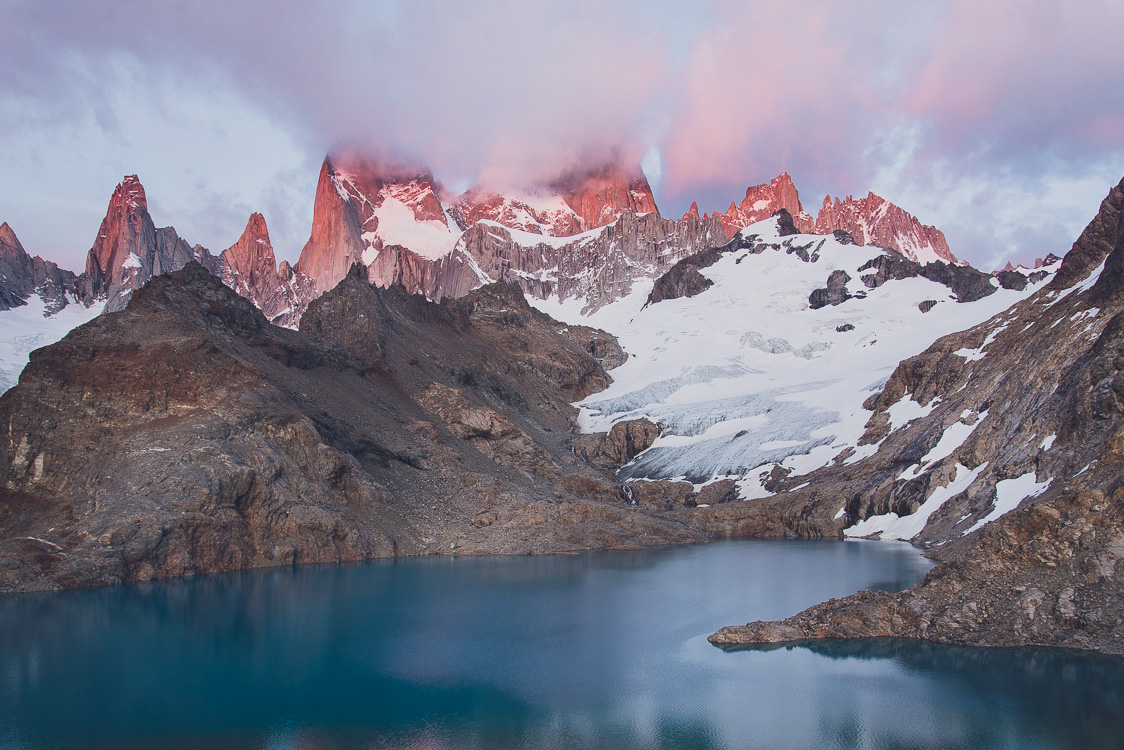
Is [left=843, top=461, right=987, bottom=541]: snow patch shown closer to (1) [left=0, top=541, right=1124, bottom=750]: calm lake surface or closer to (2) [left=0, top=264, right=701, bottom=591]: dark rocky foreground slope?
(2) [left=0, top=264, right=701, bottom=591]: dark rocky foreground slope

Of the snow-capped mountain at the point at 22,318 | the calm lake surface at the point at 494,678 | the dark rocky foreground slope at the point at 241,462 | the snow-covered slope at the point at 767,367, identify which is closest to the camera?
the calm lake surface at the point at 494,678

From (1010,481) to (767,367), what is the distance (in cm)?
10345

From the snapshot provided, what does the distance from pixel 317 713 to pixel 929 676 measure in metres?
18.1

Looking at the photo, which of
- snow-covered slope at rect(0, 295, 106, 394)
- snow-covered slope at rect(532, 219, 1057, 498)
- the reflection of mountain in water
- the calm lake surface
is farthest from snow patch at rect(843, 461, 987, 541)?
snow-covered slope at rect(0, 295, 106, 394)

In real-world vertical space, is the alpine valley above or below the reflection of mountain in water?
above

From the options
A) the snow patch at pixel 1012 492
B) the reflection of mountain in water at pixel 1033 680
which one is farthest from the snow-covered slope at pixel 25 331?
the reflection of mountain in water at pixel 1033 680

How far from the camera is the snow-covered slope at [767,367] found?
92000 millimetres

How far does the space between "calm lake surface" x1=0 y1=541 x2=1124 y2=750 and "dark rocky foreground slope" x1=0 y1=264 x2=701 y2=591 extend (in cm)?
602

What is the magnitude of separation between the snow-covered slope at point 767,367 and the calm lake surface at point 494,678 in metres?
51.5

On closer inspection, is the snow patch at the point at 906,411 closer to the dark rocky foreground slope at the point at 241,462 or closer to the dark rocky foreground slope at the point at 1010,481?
the dark rocky foreground slope at the point at 1010,481

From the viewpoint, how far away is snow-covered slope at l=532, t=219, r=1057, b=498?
9200 cm

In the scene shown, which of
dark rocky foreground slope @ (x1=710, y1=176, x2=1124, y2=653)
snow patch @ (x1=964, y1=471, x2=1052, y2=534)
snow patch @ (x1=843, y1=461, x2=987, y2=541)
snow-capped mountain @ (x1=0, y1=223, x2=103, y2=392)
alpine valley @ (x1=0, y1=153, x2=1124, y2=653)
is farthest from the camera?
snow-capped mountain @ (x1=0, y1=223, x2=103, y2=392)

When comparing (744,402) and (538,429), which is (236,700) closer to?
(538,429)

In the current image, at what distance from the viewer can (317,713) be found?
21.4 m
